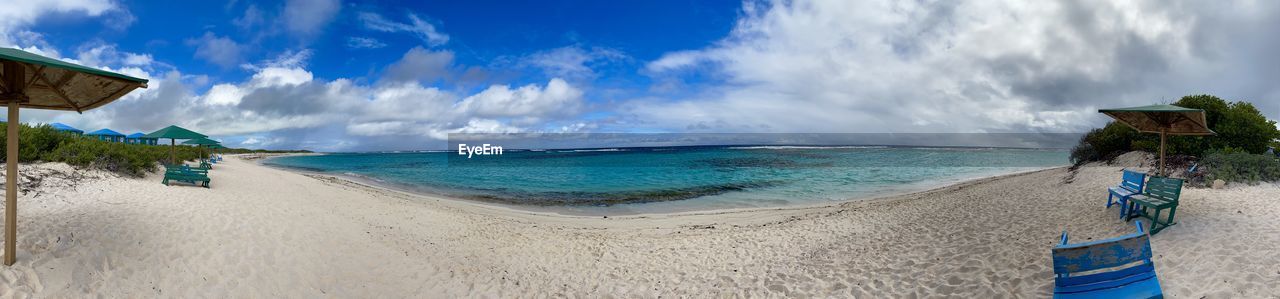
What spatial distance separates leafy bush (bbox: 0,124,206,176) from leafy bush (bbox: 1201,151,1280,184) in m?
26.0

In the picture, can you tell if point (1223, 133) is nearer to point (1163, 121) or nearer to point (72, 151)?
point (1163, 121)

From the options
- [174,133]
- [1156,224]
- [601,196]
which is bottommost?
[601,196]

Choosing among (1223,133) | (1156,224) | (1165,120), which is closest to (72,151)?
(1156,224)

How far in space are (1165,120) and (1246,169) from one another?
419 cm

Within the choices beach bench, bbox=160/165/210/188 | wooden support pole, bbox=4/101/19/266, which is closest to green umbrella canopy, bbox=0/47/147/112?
wooden support pole, bbox=4/101/19/266

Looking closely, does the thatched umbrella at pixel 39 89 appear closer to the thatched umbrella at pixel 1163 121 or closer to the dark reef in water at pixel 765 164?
the thatched umbrella at pixel 1163 121

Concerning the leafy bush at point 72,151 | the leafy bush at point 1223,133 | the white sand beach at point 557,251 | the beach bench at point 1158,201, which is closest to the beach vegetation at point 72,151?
the leafy bush at point 72,151

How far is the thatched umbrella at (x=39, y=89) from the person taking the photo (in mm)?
4801

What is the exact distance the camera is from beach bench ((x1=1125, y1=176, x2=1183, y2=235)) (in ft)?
23.5

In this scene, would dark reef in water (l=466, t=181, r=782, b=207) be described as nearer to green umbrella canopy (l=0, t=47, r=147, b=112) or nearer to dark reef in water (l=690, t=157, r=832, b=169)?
green umbrella canopy (l=0, t=47, r=147, b=112)

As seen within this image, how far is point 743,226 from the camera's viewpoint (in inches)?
452

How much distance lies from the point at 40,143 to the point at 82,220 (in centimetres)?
684

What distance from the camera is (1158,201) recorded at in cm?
751

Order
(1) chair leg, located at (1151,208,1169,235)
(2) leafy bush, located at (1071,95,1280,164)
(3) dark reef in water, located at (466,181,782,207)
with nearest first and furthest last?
(1) chair leg, located at (1151,208,1169,235) → (2) leafy bush, located at (1071,95,1280,164) → (3) dark reef in water, located at (466,181,782,207)
